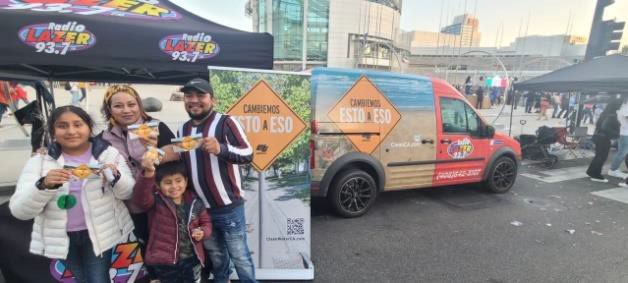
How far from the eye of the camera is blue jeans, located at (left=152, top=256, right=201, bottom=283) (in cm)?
225

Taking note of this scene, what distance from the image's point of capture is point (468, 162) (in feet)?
17.1

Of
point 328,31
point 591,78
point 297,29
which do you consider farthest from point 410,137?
point 328,31

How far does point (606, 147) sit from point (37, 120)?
10.4m

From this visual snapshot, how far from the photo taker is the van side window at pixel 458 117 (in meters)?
4.93

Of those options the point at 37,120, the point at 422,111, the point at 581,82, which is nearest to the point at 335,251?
the point at 422,111

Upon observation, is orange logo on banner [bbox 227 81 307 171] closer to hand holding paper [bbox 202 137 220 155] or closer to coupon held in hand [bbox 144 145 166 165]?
hand holding paper [bbox 202 137 220 155]

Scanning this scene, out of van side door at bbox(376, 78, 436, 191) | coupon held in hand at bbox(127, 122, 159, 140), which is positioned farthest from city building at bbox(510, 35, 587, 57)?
coupon held in hand at bbox(127, 122, 159, 140)

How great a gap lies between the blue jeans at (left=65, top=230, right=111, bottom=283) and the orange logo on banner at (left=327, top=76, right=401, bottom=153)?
2.84 metres

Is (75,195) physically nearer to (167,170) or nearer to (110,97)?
(167,170)

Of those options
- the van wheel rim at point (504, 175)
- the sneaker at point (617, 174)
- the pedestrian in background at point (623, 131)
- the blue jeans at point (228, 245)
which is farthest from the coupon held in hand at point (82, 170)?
the sneaker at point (617, 174)

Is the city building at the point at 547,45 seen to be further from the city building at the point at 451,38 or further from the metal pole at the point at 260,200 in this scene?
the metal pole at the point at 260,200

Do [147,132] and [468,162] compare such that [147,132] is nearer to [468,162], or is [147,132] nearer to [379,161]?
[379,161]

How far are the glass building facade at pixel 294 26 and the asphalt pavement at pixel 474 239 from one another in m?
31.3

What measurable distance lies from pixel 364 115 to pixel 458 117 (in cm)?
184
